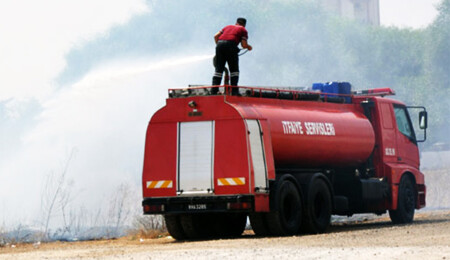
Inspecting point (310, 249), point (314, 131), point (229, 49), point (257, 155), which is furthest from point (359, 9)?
point (310, 249)

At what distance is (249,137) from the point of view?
19.0 metres

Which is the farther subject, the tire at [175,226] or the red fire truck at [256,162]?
the tire at [175,226]

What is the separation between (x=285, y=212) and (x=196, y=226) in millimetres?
1921

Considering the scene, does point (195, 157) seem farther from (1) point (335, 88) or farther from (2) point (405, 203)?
(2) point (405, 203)

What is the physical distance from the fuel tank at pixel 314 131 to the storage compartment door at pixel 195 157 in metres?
0.84

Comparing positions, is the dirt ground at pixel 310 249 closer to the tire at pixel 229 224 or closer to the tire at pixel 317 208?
the tire at pixel 317 208

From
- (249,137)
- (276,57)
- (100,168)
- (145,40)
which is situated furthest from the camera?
(276,57)

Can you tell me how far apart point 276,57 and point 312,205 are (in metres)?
42.0

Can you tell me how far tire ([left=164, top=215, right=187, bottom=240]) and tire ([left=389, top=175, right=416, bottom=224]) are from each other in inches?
240

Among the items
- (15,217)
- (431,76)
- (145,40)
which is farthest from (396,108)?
(431,76)

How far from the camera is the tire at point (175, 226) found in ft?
67.1

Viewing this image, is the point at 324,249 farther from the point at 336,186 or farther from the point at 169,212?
the point at 336,186

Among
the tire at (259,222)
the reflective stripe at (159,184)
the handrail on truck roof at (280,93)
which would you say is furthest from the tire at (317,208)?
the reflective stripe at (159,184)

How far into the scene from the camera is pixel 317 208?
2120cm
